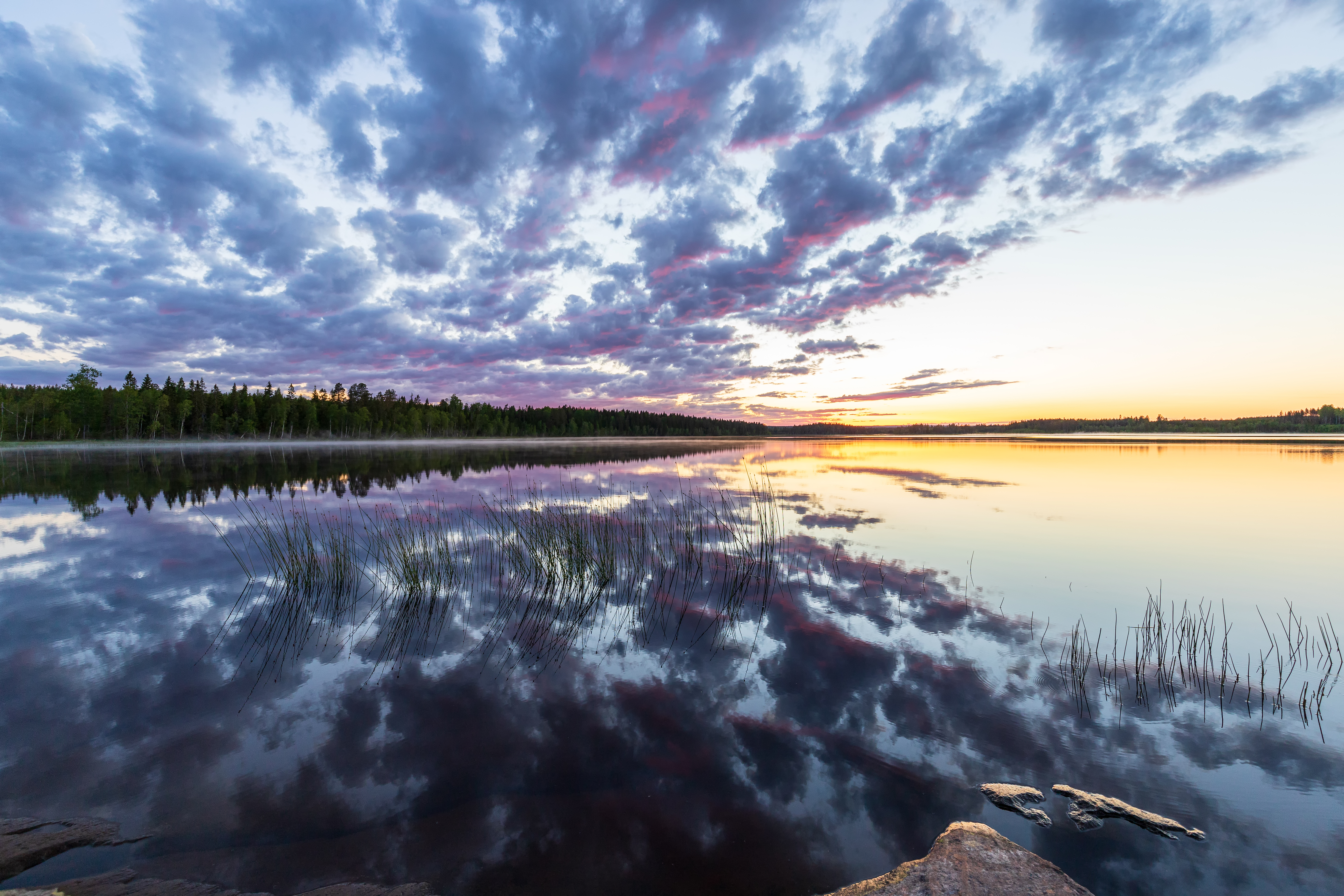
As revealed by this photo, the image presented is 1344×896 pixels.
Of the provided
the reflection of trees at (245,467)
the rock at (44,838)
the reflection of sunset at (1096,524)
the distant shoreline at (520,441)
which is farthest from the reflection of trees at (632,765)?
the distant shoreline at (520,441)

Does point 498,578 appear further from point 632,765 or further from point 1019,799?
point 1019,799

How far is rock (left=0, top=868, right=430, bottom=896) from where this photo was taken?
3.17 meters

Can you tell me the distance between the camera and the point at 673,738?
207 inches

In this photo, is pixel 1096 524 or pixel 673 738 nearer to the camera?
pixel 673 738

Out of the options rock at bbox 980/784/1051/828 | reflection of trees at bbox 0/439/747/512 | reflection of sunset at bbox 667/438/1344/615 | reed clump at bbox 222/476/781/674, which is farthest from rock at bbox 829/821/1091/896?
reflection of trees at bbox 0/439/747/512

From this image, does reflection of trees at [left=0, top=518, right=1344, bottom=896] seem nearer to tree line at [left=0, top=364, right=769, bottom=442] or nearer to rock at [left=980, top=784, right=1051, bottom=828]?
rock at [left=980, top=784, right=1051, bottom=828]

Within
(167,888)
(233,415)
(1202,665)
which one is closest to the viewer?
(167,888)

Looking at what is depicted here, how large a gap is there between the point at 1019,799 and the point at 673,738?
10.5ft

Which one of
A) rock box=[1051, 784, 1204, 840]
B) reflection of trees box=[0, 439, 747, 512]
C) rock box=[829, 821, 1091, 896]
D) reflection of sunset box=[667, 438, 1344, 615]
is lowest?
reflection of sunset box=[667, 438, 1344, 615]

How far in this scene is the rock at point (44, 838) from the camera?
338cm

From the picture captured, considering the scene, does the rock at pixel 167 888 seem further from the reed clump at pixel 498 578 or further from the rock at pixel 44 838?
the reed clump at pixel 498 578

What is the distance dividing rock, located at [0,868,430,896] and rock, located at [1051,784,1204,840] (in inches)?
205

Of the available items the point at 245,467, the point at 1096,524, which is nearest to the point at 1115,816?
the point at 1096,524

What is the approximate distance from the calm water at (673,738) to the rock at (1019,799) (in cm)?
10
